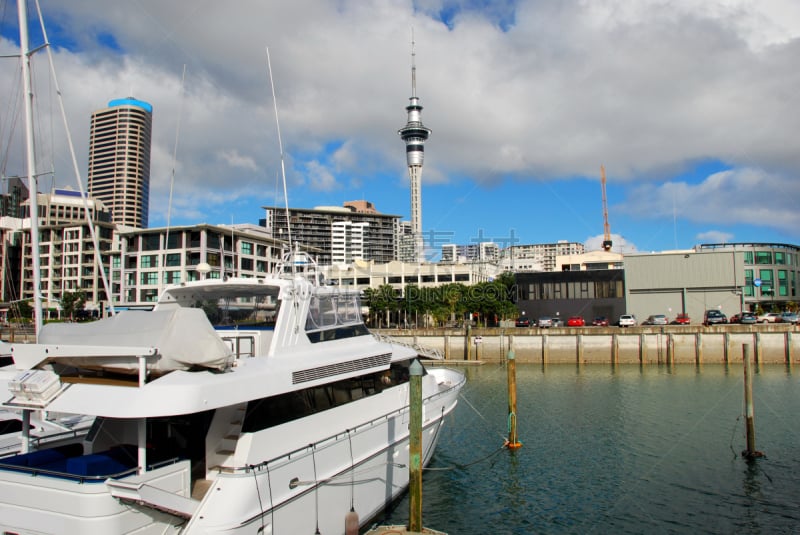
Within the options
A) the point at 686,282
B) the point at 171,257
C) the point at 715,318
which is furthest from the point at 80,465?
the point at 171,257

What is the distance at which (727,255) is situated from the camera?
192 ft

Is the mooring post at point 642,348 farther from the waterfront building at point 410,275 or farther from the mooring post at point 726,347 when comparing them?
the waterfront building at point 410,275

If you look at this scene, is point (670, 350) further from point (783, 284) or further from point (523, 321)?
point (783, 284)

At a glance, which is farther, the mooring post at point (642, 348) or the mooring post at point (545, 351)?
the mooring post at point (545, 351)

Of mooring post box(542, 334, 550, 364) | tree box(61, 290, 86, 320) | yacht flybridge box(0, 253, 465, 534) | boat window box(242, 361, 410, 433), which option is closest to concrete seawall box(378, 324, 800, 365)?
mooring post box(542, 334, 550, 364)

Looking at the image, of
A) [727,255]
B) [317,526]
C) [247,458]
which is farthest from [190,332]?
[727,255]

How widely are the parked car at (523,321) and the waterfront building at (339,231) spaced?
3836 inches

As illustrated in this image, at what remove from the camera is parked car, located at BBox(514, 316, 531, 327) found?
60.7 m

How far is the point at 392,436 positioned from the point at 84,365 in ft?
23.2

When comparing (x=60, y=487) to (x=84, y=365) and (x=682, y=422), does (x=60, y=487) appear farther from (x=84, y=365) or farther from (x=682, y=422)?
(x=682, y=422)

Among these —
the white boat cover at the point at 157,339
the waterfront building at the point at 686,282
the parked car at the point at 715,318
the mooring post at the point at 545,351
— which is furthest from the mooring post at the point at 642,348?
the white boat cover at the point at 157,339

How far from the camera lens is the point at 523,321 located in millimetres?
63719

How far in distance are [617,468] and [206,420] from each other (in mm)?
13255

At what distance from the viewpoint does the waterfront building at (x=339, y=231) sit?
535 ft
